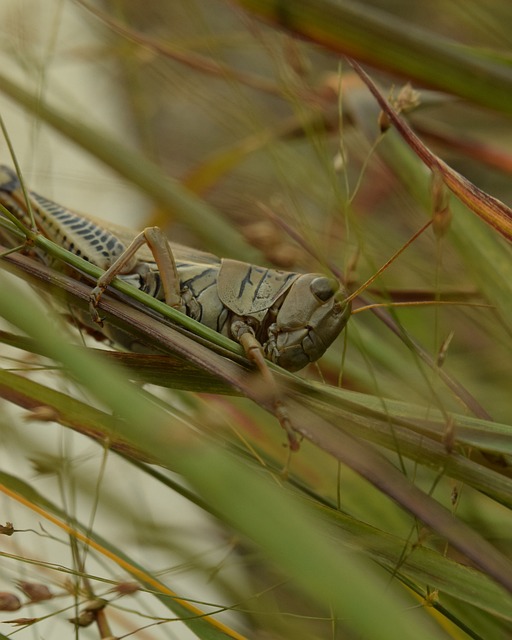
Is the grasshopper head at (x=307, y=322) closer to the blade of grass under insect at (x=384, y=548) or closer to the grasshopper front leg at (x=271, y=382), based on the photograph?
the grasshopper front leg at (x=271, y=382)

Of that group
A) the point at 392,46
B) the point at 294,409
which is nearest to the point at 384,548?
the point at 294,409

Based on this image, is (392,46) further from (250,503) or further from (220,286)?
(250,503)

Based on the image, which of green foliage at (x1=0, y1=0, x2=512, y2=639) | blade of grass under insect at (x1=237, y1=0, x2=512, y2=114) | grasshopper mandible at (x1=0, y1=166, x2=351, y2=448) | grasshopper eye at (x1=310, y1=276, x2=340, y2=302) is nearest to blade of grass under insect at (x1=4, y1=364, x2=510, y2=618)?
green foliage at (x1=0, y1=0, x2=512, y2=639)

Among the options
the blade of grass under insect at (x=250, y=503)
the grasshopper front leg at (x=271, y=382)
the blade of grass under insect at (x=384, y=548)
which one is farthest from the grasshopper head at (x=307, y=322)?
the blade of grass under insect at (x=250, y=503)

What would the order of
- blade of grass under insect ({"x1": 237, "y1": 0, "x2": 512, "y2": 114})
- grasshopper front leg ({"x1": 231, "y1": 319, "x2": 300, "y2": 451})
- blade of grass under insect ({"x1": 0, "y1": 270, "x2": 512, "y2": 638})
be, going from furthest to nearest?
blade of grass under insect ({"x1": 237, "y1": 0, "x2": 512, "y2": 114}), grasshopper front leg ({"x1": 231, "y1": 319, "x2": 300, "y2": 451}), blade of grass under insect ({"x1": 0, "y1": 270, "x2": 512, "y2": 638})

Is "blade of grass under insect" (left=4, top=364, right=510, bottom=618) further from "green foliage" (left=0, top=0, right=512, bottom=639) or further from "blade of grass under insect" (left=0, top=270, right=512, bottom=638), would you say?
"blade of grass under insect" (left=0, top=270, right=512, bottom=638)

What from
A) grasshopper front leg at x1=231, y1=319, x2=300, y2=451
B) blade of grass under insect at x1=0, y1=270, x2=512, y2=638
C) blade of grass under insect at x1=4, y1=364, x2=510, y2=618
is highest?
grasshopper front leg at x1=231, y1=319, x2=300, y2=451

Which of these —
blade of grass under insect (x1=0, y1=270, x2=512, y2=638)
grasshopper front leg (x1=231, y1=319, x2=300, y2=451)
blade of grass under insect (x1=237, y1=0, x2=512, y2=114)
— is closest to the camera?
blade of grass under insect (x1=0, y1=270, x2=512, y2=638)
